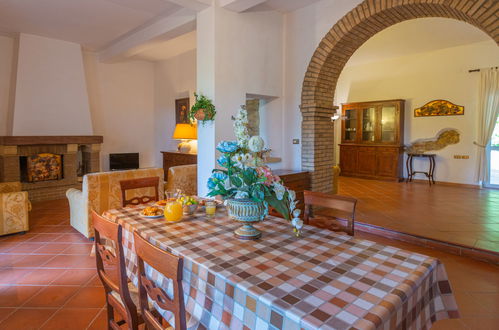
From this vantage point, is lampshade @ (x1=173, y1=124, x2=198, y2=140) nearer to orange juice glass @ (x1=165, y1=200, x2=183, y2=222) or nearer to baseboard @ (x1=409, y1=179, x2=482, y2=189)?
orange juice glass @ (x1=165, y1=200, x2=183, y2=222)

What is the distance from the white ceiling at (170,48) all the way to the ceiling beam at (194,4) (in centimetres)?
195

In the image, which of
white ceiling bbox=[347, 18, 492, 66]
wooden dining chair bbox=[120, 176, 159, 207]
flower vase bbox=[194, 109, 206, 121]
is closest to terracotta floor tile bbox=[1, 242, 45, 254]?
wooden dining chair bbox=[120, 176, 159, 207]

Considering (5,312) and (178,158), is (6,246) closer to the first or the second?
(5,312)

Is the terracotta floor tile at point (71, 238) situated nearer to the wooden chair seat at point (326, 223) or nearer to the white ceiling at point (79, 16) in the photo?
the wooden chair seat at point (326, 223)

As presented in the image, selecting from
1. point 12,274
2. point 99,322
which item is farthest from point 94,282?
point 12,274

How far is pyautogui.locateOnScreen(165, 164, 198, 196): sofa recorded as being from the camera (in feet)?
14.5

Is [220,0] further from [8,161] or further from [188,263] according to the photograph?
[8,161]

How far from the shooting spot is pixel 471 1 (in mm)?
3023

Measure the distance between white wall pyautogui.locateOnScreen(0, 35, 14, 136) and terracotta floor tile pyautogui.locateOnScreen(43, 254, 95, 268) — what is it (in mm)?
4393

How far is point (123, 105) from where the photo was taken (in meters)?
7.70

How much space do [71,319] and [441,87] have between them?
8.16 meters

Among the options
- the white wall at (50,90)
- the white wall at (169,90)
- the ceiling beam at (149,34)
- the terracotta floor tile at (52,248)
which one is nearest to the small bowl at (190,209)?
the terracotta floor tile at (52,248)

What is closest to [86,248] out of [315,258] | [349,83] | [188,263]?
[188,263]

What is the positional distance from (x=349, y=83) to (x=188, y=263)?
8.59 metres
